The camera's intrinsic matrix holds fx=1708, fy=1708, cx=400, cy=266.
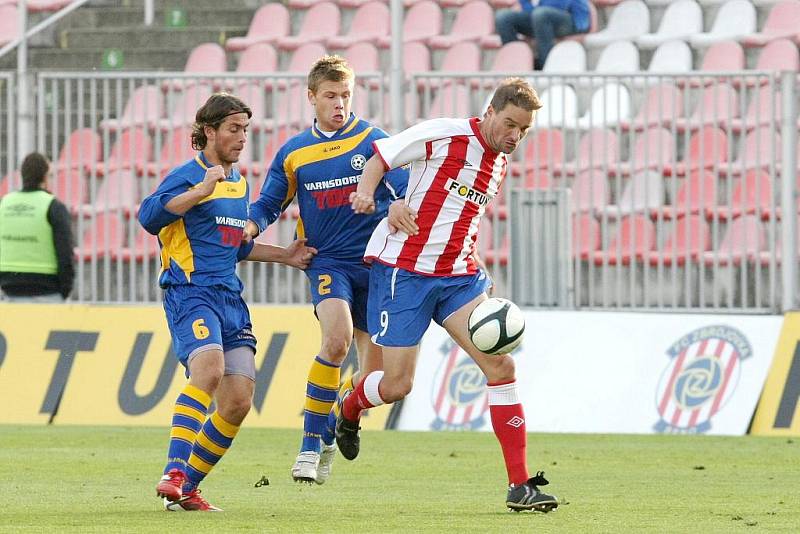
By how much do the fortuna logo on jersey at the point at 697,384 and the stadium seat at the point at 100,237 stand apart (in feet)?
14.9

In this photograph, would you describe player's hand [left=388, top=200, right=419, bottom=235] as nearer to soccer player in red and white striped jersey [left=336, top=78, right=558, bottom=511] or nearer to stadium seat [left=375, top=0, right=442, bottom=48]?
soccer player in red and white striped jersey [left=336, top=78, right=558, bottom=511]

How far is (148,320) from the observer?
13094 millimetres

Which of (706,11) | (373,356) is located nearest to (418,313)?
(373,356)

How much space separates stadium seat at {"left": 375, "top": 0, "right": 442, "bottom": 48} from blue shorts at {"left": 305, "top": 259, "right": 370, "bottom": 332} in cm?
915

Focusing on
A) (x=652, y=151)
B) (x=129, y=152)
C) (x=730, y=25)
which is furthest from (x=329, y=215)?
(x=730, y=25)

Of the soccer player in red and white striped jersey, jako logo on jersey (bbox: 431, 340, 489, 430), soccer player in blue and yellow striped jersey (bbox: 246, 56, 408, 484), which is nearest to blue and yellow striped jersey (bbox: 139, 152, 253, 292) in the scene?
the soccer player in red and white striped jersey

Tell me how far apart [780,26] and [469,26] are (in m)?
3.22

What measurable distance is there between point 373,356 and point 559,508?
175 cm

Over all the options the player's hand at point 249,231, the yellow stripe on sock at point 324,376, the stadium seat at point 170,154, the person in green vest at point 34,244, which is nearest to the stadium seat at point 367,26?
the stadium seat at point 170,154

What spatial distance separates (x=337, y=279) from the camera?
871 centimetres

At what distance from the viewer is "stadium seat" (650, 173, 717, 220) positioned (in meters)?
13.0

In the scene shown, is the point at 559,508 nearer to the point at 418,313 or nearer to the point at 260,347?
the point at 418,313

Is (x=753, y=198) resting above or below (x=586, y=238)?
above

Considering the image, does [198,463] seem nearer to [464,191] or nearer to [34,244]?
[464,191]
